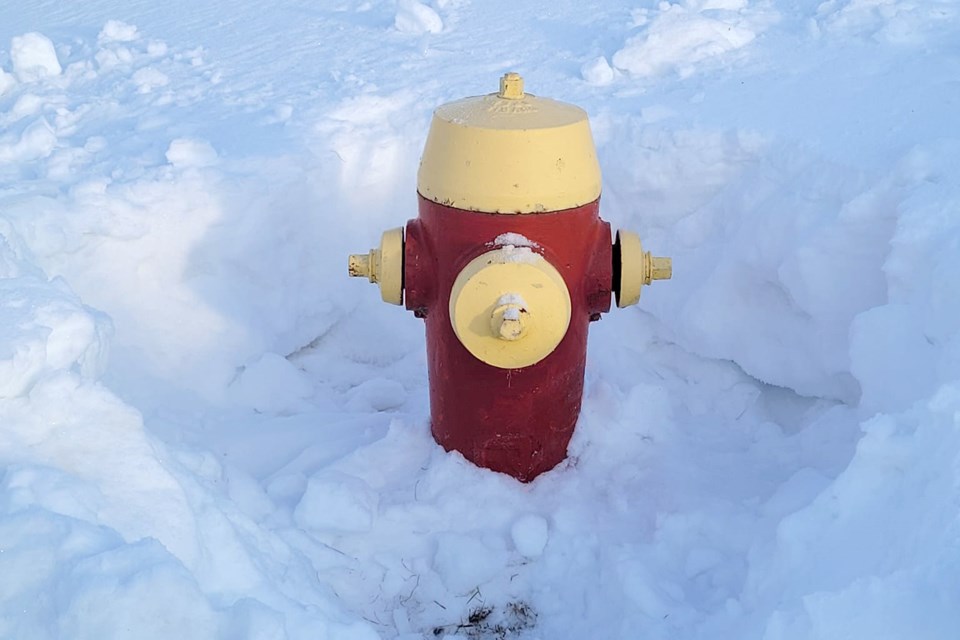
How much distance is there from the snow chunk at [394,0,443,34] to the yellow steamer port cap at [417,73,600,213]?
1618 mm

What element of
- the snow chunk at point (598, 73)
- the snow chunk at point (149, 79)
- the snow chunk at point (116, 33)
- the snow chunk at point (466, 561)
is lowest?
the snow chunk at point (466, 561)

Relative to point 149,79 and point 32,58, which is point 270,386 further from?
point 32,58

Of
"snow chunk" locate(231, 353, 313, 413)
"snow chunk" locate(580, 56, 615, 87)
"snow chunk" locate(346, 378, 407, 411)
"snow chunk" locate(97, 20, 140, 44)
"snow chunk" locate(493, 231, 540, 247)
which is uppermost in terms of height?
"snow chunk" locate(493, 231, 540, 247)

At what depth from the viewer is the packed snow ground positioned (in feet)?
3.49

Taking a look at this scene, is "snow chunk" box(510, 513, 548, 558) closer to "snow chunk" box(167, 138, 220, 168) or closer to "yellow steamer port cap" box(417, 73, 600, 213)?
"yellow steamer port cap" box(417, 73, 600, 213)

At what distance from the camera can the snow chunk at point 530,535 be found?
4.96 feet

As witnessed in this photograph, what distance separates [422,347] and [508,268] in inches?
34.4

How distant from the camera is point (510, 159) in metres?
1.42

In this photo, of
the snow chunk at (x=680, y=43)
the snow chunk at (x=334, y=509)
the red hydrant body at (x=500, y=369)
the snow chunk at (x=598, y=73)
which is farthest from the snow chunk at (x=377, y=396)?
the snow chunk at (x=680, y=43)

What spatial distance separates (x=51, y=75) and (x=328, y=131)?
3.67 feet

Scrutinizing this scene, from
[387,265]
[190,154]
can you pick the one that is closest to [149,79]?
[190,154]

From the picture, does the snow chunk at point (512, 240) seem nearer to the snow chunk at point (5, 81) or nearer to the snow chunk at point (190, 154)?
the snow chunk at point (190, 154)

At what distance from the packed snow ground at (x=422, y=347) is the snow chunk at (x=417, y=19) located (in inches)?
0.5

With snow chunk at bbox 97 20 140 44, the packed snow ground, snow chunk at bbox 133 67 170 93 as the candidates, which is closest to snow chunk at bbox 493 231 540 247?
the packed snow ground
